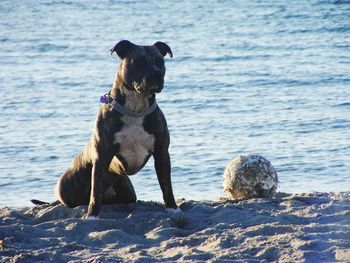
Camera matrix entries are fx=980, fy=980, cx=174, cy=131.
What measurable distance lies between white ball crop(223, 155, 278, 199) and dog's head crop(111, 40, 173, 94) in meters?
1.30

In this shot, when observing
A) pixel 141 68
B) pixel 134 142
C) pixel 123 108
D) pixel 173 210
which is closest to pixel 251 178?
pixel 173 210

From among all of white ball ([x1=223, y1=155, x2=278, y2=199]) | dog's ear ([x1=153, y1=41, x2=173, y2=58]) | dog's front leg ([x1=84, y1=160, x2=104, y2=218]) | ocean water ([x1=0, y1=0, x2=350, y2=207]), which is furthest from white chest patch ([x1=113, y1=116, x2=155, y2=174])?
ocean water ([x1=0, y1=0, x2=350, y2=207])

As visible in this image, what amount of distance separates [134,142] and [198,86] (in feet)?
29.0

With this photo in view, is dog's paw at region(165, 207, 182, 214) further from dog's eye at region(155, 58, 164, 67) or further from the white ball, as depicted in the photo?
dog's eye at region(155, 58, 164, 67)

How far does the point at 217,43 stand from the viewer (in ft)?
72.1

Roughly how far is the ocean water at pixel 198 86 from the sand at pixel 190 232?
1.72m

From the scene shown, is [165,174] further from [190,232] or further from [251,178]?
[190,232]

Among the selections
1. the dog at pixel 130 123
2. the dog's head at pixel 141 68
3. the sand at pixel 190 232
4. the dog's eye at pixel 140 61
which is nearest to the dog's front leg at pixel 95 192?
the dog at pixel 130 123

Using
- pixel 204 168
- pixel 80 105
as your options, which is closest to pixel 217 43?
pixel 80 105

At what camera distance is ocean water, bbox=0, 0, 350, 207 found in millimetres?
11602

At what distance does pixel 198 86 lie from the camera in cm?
1730

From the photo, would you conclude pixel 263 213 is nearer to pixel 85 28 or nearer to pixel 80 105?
pixel 80 105

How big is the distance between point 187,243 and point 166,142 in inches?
51.8

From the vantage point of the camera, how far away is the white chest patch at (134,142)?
8516 millimetres
